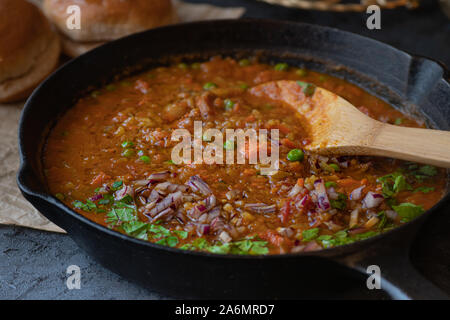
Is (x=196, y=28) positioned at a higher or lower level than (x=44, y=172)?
higher

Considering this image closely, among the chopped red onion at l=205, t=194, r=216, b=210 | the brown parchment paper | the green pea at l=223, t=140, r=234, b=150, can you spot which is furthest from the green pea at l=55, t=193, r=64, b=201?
the green pea at l=223, t=140, r=234, b=150

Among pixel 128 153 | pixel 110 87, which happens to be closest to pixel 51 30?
pixel 110 87

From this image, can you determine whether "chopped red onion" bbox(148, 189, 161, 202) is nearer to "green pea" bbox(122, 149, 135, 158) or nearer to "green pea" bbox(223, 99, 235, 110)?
"green pea" bbox(122, 149, 135, 158)

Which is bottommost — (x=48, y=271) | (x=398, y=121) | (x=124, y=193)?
(x=48, y=271)

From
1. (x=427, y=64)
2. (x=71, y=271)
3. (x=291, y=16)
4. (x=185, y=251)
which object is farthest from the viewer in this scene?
(x=291, y=16)

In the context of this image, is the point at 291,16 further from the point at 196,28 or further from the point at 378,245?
the point at 378,245

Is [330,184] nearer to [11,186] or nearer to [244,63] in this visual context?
[244,63]

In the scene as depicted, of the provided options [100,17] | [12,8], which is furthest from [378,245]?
[12,8]

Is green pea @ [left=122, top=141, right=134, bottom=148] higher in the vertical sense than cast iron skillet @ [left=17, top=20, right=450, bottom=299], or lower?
lower
